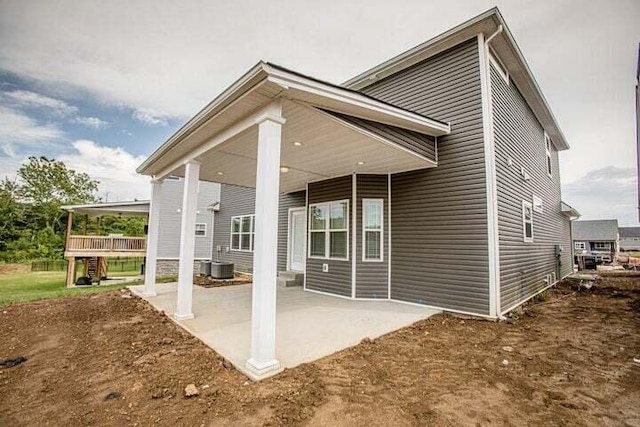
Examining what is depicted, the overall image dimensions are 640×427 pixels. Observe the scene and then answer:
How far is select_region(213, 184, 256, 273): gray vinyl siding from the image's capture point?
12.8 meters

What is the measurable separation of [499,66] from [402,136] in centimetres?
334

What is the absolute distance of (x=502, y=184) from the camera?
18.8ft

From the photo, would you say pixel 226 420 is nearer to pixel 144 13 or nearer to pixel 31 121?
pixel 144 13

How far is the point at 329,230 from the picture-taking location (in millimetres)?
7555

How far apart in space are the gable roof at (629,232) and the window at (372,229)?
232 feet

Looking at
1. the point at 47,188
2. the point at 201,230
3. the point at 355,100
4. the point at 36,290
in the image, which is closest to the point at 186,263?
the point at 355,100

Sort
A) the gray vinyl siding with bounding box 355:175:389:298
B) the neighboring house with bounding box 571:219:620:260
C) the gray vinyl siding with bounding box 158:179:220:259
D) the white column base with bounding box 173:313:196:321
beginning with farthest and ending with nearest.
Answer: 1. the neighboring house with bounding box 571:219:620:260
2. the gray vinyl siding with bounding box 158:179:220:259
3. the gray vinyl siding with bounding box 355:175:389:298
4. the white column base with bounding box 173:313:196:321

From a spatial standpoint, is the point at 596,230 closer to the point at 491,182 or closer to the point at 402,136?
the point at 491,182

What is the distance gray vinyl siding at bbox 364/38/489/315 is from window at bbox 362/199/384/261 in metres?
0.29

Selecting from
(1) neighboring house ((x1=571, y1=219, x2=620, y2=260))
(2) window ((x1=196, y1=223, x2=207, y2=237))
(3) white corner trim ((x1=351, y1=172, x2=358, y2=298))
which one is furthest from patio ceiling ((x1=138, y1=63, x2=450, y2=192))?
(1) neighboring house ((x1=571, y1=219, x2=620, y2=260))

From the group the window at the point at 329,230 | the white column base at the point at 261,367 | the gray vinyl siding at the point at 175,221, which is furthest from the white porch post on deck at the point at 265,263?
the gray vinyl siding at the point at 175,221

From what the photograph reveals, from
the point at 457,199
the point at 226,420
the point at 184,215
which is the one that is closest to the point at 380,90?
the point at 457,199

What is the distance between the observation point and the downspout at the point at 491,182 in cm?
511

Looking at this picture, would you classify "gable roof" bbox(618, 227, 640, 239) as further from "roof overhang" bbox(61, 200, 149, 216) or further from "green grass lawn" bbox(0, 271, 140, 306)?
"green grass lawn" bbox(0, 271, 140, 306)
